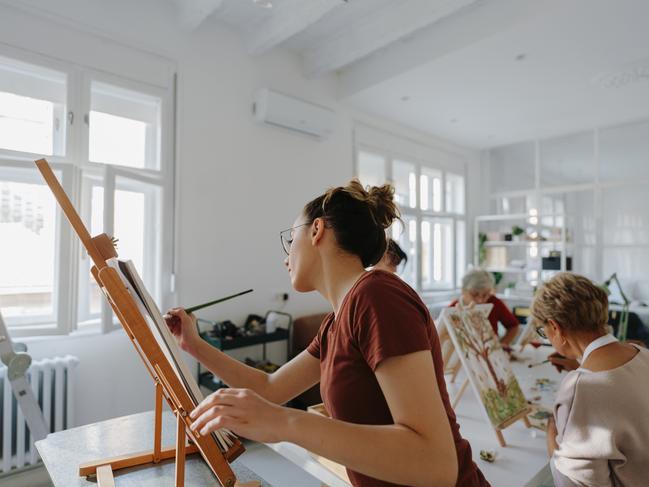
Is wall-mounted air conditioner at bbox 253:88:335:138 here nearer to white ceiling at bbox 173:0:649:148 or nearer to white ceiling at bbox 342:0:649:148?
white ceiling at bbox 173:0:649:148

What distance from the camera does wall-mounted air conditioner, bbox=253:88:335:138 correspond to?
380cm

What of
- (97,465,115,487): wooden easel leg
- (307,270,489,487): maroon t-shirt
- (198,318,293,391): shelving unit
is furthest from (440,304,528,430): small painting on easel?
(198,318,293,391): shelving unit

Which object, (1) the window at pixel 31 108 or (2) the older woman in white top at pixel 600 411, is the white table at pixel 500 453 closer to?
(2) the older woman in white top at pixel 600 411

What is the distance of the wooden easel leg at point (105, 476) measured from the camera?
108cm

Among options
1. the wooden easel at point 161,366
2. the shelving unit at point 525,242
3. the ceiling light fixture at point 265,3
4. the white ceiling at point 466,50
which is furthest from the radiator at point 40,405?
the shelving unit at point 525,242

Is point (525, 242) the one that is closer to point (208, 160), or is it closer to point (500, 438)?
point (208, 160)

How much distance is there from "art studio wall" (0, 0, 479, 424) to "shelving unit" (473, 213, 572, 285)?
298 centimetres

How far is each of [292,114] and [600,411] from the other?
11.3 feet

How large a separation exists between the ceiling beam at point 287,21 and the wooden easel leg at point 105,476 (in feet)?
9.88

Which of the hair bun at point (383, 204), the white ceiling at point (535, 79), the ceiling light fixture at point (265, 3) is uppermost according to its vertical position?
the ceiling light fixture at point (265, 3)

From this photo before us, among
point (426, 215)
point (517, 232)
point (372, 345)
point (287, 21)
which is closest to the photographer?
point (372, 345)

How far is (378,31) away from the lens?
3469 mm

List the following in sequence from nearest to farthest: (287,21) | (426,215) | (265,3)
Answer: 1. (265,3)
2. (287,21)
3. (426,215)

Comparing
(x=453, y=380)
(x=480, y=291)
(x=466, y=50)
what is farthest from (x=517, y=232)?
(x=453, y=380)
